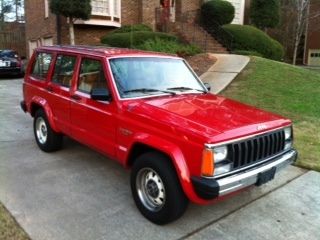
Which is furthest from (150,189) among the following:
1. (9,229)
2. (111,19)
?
(111,19)

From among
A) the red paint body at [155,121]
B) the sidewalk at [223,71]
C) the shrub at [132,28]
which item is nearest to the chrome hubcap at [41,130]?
the red paint body at [155,121]

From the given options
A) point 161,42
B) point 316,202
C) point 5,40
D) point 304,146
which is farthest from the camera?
point 5,40

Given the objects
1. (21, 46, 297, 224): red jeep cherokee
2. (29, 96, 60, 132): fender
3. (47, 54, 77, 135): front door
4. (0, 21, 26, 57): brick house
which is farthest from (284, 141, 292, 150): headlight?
(0, 21, 26, 57): brick house

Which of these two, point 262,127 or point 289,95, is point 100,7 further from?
point 262,127

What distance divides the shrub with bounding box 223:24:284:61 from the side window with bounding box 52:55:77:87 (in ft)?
40.0

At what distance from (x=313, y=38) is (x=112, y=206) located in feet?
94.3

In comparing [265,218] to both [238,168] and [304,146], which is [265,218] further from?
[304,146]

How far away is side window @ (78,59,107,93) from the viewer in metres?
4.84

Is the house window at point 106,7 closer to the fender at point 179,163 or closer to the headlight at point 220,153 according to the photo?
the fender at point 179,163

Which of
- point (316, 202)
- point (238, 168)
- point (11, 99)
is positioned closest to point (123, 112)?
point (238, 168)

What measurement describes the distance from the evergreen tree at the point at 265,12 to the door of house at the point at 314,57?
1102 centimetres

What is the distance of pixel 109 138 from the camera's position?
4.64 meters

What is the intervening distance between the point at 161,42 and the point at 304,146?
889cm

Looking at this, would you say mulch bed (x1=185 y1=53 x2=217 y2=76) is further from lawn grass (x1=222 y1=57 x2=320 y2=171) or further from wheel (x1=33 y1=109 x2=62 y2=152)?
wheel (x1=33 y1=109 x2=62 y2=152)
